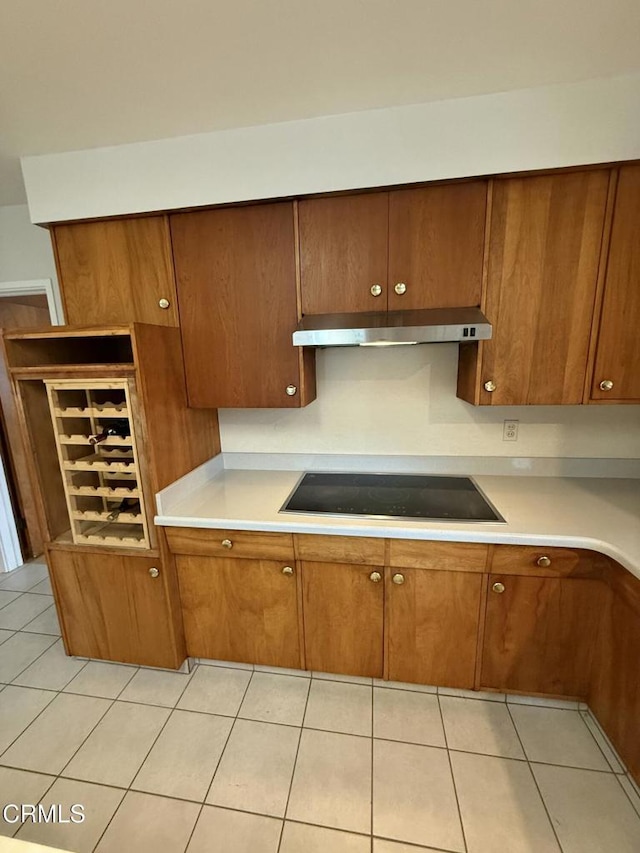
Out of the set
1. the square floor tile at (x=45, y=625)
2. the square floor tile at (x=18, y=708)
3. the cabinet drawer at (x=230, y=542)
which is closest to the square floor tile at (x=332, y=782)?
the cabinet drawer at (x=230, y=542)

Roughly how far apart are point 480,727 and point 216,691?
117 cm

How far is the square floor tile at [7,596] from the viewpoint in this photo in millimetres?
2484

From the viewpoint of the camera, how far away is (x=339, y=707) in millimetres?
1645

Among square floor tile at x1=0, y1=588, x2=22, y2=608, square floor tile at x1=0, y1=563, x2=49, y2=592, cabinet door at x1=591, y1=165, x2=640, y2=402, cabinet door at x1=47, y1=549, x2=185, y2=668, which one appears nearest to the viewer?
cabinet door at x1=591, y1=165, x2=640, y2=402

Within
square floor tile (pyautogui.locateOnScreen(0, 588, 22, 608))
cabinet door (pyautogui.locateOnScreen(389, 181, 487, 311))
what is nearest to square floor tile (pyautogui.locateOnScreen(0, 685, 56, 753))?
square floor tile (pyautogui.locateOnScreen(0, 588, 22, 608))

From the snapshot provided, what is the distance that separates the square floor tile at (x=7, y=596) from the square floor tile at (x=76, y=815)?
1.56m

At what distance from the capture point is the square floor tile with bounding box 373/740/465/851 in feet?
3.96

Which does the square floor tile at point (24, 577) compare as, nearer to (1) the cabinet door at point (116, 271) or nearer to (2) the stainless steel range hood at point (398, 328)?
(1) the cabinet door at point (116, 271)

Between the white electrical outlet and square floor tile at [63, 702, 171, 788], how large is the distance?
6.78ft

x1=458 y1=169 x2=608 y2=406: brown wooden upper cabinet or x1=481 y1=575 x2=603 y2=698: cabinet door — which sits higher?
x1=458 y1=169 x2=608 y2=406: brown wooden upper cabinet

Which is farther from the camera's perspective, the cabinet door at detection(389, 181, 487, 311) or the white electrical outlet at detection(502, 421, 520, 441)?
the white electrical outlet at detection(502, 421, 520, 441)

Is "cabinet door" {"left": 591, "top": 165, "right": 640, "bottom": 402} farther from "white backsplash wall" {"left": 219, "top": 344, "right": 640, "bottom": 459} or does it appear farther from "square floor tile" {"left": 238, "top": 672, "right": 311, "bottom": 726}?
"square floor tile" {"left": 238, "top": 672, "right": 311, "bottom": 726}

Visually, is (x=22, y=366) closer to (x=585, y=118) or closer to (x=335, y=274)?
(x=335, y=274)

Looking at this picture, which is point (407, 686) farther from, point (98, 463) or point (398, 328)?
point (98, 463)
